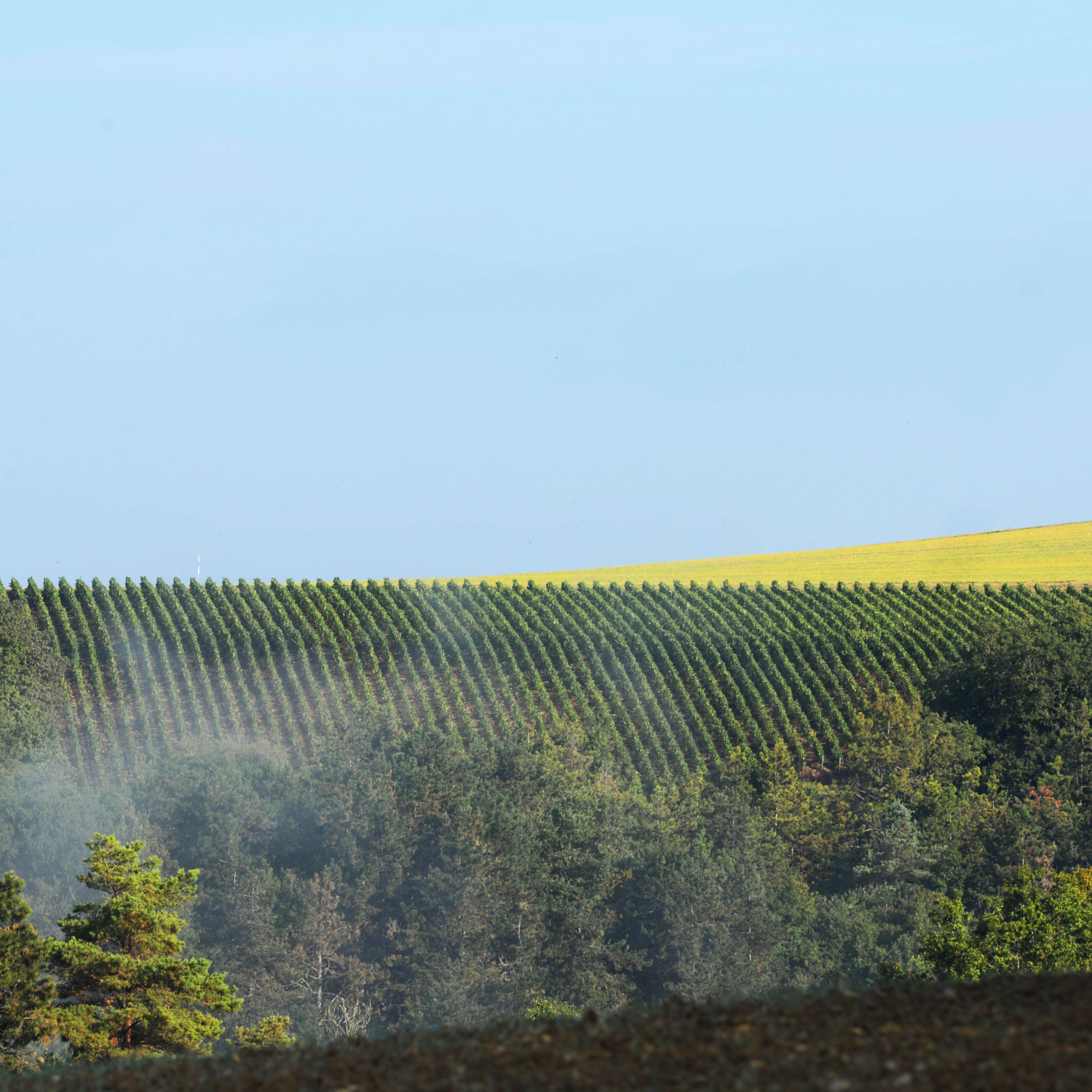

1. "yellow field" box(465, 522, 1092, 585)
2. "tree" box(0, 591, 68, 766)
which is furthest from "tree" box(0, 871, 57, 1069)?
"yellow field" box(465, 522, 1092, 585)

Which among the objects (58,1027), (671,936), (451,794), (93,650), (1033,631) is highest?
(93,650)

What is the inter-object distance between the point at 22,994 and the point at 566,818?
72.3 ft

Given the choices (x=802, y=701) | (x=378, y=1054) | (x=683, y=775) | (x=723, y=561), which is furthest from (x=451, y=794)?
(x=723, y=561)

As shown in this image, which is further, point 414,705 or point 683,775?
point 414,705

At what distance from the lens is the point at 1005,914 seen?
26406mm

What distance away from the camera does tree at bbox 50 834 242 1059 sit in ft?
69.9

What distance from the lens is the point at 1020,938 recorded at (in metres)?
24.2

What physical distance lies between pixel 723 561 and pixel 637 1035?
81086 mm

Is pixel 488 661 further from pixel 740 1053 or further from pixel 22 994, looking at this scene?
pixel 740 1053

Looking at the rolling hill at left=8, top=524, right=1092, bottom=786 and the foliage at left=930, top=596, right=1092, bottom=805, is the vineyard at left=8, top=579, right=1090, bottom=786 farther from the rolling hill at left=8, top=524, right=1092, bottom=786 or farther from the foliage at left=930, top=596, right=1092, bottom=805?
the foliage at left=930, top=596, right=1092, bottom=805

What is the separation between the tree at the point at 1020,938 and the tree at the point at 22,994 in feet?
52.9

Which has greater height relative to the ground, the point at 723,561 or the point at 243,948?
the point at 723,561

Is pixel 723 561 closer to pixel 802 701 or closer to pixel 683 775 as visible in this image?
pixel 802 701

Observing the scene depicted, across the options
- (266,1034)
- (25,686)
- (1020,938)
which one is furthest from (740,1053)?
(25,686)
